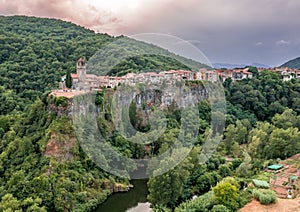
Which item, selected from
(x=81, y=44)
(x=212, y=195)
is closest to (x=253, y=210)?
(x=212, y=195)

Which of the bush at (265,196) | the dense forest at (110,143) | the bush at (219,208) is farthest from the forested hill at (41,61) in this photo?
the bush at (265,196)

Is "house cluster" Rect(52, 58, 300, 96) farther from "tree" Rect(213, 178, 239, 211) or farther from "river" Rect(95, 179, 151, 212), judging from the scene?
"tree" Rect(213, 178, 239, 211)

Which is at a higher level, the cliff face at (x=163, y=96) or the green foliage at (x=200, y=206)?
the cliff face at (x=163, y=96)

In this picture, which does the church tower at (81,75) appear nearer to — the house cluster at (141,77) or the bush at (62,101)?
the house cluster at (141,77)

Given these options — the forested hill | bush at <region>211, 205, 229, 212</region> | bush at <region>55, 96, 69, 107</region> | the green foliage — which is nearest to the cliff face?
the forested hill

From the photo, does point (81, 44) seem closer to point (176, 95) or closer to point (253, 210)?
point (176, 95)
